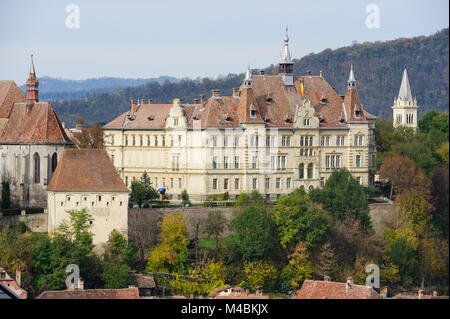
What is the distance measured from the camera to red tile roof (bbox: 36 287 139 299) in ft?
166

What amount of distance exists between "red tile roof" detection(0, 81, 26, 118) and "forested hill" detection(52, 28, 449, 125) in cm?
3141

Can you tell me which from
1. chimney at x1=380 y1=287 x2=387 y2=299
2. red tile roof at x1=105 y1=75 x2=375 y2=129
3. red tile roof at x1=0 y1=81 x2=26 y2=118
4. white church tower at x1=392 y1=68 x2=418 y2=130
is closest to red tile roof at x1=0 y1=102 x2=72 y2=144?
red tile roof at x1=0 y1=81 x2=26 y2=118

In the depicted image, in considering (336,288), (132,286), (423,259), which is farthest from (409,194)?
(132,286)

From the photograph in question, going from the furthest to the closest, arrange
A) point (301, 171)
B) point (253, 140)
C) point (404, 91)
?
point (404, 91) → point (301, 171) → point (253, 140)

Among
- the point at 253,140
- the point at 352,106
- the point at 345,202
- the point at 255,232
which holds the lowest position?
the point at 255,232

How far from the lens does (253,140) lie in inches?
3164

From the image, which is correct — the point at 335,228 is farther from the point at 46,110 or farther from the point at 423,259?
the point at 46,110

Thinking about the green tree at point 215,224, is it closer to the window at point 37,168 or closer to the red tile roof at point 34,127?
the red tile roof at point 34,127

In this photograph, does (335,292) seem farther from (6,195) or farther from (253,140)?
(253,140)

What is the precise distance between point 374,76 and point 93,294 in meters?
87.0

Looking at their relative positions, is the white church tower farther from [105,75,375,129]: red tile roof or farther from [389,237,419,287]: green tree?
[389,237,419,287]: green tree

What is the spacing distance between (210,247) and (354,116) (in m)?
24.5

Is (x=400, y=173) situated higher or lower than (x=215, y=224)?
higher

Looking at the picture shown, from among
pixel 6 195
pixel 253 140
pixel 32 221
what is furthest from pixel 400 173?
pixel 6 195
